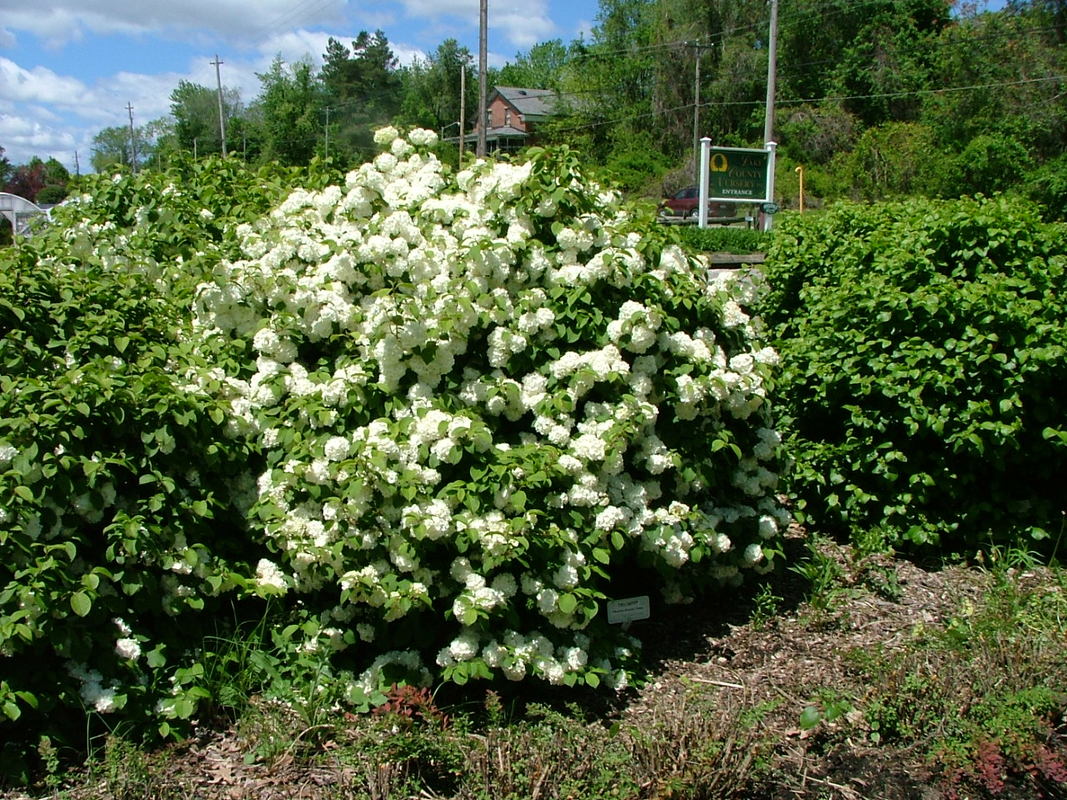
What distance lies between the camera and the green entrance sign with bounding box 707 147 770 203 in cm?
1895

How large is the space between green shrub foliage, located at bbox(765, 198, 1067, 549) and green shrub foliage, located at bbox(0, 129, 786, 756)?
25.7 inches

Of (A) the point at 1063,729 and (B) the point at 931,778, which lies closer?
(B) the point at 931,778

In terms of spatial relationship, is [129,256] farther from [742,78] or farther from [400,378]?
[742,78]

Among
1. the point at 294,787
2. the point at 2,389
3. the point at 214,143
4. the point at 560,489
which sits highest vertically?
the point at 214,143

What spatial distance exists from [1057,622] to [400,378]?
266cm

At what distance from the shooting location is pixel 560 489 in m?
3.25

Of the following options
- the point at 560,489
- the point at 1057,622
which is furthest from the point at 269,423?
the point at 1057,622

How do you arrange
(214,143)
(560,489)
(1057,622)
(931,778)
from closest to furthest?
(931,778) → (560,489) → (1057,622) → (214,143)

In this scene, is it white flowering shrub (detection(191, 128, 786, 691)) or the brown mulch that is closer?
the brown mulch

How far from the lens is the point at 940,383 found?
4.07 meters

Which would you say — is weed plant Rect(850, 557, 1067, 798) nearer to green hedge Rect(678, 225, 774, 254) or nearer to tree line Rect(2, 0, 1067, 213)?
green hedge Rect(678, 225, 774, 254)

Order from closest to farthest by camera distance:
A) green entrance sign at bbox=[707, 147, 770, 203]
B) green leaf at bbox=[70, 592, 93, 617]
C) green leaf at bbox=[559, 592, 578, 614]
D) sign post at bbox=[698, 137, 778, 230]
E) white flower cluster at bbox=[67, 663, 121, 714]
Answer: green leaf at bbox=[70, 592, 93, 617]
white flower cluster at bbox=[67, 663, 121, 714]
green leaf at bbox=[559, 592, 578, 614]
sign post at bbox=[698, 137, 778, 230]
green entrance sign at bbox=[707, 147, 770, 203]

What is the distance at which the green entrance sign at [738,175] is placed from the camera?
18953mm

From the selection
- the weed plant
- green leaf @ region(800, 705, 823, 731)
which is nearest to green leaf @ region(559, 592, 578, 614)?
green leaf @ region(800, 705, 823, 731)
